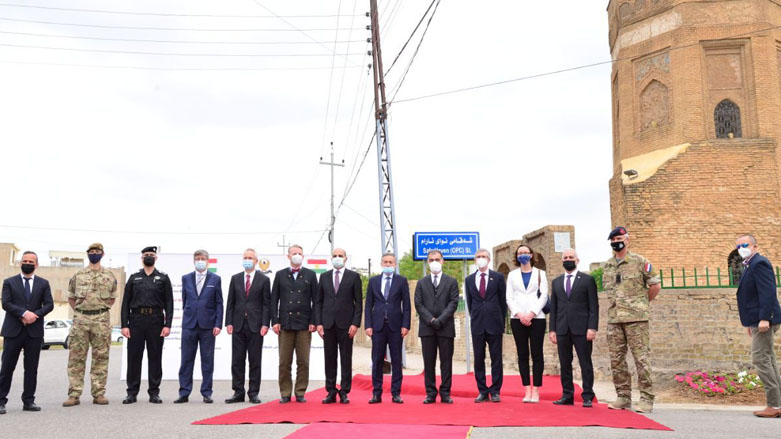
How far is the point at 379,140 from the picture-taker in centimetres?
1959

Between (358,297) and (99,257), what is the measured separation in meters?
3.51

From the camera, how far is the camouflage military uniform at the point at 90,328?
346 inches

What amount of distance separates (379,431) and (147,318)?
4.46 metres

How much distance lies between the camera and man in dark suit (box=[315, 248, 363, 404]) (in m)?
8.85

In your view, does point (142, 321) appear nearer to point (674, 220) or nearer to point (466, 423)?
point (466, 423)

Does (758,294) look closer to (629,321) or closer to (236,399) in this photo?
(629,321)

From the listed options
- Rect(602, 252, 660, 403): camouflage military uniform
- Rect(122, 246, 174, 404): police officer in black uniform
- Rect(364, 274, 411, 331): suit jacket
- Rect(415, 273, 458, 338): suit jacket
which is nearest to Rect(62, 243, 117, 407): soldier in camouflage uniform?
Rect(122, 246, 174, 404): police officer in black uniform

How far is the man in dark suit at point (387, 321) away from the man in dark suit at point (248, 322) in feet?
4.82

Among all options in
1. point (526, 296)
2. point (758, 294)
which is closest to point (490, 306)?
point (526, 296)

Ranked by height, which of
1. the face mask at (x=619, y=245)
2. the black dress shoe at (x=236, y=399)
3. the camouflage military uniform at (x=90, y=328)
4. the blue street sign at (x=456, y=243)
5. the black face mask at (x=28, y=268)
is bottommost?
the black dress shoe at (x=236, y=399)

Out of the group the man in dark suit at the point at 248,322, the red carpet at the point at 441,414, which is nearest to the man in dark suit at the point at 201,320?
the man in dark suit at the point at 248,322

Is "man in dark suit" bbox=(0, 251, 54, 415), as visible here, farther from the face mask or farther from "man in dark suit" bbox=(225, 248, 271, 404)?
the face mask

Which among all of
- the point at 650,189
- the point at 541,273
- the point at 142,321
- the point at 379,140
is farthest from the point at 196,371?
the point at 650,189

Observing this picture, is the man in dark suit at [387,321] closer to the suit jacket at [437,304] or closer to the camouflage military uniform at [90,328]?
the suit jacket at [437,304]
